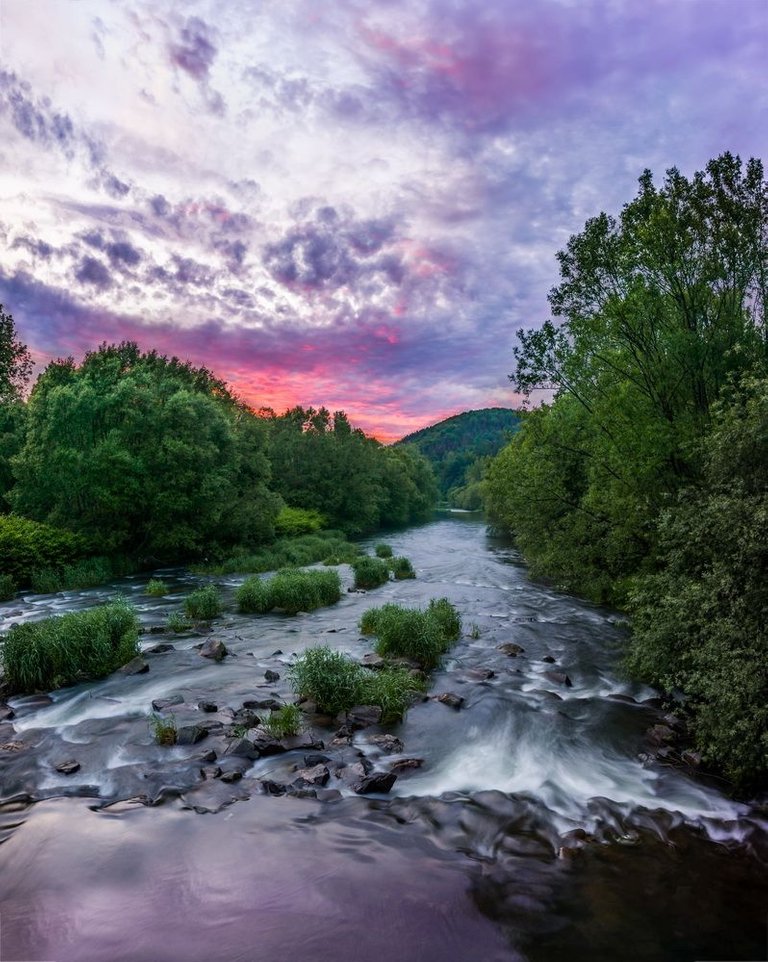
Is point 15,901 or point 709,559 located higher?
point 709,559

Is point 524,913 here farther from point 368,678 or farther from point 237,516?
point 237,516

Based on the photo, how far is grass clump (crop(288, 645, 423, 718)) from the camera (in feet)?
41.1

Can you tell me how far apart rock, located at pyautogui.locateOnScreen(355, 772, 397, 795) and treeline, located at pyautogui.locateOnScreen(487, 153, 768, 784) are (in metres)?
5.43

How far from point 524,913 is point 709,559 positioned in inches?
325

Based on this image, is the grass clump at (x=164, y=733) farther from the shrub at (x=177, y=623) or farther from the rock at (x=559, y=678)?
the rock at (x=559, y=678)

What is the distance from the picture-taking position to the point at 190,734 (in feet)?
36.7

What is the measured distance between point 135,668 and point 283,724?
639 centimetres

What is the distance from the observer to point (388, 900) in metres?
6.90

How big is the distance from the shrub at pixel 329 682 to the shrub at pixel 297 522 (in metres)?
44.9

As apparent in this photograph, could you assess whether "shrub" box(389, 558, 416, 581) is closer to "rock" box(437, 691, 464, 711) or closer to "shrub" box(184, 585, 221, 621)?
"shrub" box(184, 585, 221, 621)

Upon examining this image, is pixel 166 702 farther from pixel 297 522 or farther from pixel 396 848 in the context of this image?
pixel 297 522

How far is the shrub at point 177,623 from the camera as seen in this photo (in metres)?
20.2

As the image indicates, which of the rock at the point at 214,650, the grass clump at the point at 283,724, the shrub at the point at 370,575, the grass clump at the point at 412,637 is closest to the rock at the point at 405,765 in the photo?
the grass clump at the point at 283,724

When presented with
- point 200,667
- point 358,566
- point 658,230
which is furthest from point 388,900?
point 358,566
